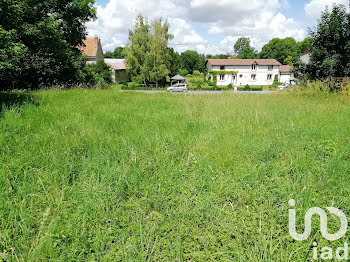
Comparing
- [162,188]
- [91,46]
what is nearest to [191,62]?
[91,46]

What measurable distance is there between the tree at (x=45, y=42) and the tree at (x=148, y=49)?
1569 centimetres

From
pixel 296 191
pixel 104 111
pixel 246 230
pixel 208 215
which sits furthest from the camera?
pixel 104 111

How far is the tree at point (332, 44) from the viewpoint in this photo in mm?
12664

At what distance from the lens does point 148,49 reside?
3506cm

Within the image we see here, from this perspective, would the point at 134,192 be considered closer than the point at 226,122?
Yes

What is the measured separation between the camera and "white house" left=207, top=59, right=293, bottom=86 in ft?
166

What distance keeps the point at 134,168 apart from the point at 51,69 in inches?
623

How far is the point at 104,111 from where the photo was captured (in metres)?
6.96

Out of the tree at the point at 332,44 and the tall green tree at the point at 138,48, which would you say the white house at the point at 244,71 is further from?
the tree at the point at 332,44

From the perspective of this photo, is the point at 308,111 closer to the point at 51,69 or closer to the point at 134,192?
the point at 134,192

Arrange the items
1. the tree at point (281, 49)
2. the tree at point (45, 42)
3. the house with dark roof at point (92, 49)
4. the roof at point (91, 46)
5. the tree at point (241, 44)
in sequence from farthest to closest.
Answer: the tree at point (241, 44), the tree at point (281, 49), the roof at point (91, 46), the house with dark roof at point (92, 49), the tree at point (45, 42)

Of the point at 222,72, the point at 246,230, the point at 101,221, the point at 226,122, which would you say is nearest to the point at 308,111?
the point at 226,122

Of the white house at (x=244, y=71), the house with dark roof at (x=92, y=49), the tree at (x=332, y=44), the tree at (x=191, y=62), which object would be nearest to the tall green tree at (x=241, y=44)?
the tree at (x=191, y=62)

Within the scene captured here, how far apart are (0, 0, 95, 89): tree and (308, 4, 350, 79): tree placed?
15.1 meters
